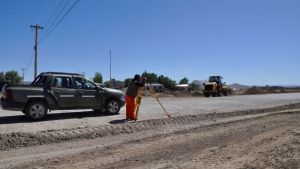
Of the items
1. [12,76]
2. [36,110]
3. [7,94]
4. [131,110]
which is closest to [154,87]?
[131,110]

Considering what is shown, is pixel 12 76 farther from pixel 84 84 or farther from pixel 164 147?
pixel 164 147

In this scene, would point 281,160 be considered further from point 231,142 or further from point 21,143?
point 21,143

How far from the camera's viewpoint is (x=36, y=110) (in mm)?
13312

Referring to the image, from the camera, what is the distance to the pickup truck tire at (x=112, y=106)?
1538 centimetres

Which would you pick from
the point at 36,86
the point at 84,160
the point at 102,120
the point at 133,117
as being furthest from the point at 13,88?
the point at 84,160

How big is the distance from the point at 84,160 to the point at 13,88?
666cm

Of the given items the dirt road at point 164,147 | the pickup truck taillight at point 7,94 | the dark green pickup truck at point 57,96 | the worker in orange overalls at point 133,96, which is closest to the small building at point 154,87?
the worker in orange overalls at point 133,96

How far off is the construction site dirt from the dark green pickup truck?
0.54 metres

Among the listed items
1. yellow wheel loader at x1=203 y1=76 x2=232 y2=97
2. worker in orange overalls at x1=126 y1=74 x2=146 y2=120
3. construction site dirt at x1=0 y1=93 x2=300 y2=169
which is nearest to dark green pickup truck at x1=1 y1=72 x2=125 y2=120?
construction site dirt at x1=0 y1=93 x2=300 y2=169

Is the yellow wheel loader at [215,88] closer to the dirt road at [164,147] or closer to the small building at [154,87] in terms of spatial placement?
the small building at [154,87]

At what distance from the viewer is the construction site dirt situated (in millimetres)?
7469

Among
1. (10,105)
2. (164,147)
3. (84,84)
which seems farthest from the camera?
(84,84)

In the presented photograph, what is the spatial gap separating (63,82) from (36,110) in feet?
5.42

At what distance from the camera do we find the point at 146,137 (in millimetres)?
10453
